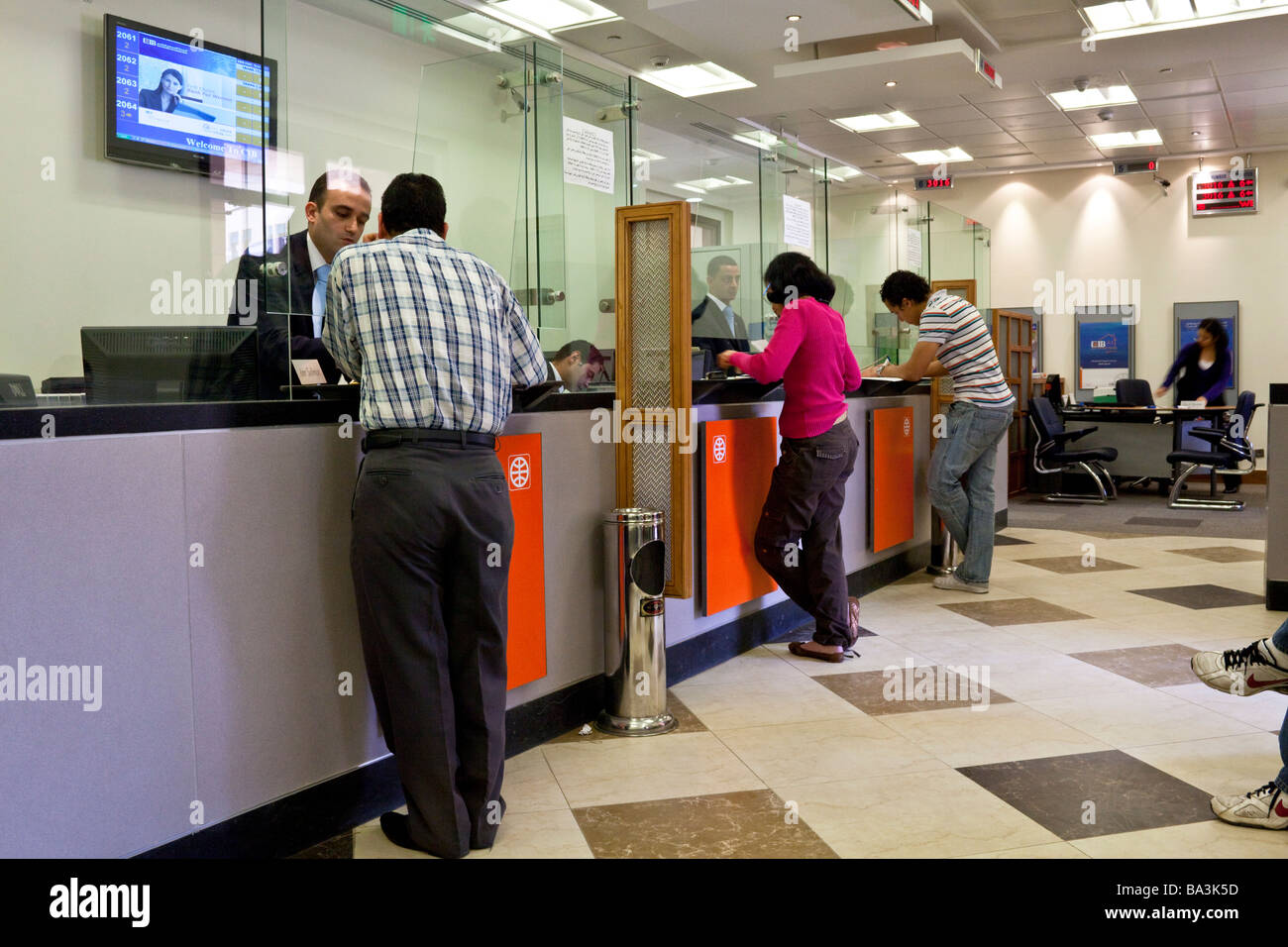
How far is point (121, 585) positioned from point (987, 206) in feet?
42.1

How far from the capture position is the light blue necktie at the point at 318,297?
287 cm

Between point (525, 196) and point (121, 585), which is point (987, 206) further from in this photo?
point (121, 585)

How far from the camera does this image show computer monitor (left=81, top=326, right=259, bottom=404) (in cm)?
223

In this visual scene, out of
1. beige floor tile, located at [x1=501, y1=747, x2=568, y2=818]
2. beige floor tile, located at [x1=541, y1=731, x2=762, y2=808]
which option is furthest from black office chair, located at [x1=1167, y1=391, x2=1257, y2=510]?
beige floor tile, located at [x1=501, y1=747, x2=568, y2=818]

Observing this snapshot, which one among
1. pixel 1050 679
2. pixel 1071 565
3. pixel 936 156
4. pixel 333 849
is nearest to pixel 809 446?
pixel 1050 679

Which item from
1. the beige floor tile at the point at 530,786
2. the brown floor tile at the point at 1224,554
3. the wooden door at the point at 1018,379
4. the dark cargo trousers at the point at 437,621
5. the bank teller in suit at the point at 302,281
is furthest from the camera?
the wooden door at the point at 1018,379

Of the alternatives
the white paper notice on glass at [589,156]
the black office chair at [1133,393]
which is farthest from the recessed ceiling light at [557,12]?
the black office chair at [1133,393]

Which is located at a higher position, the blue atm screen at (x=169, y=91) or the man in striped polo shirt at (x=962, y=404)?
the blue atm screen at (x=169, y=91)

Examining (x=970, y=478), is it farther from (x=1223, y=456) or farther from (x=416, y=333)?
(x=1223, y=456)

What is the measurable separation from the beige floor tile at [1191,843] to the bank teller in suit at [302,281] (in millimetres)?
2235

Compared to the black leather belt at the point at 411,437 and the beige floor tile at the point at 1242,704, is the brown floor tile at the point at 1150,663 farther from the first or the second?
the black leather belt at the point at 411,437

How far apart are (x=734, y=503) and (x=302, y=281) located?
1994 mm

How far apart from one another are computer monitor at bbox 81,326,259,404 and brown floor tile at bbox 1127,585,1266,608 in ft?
15.0
